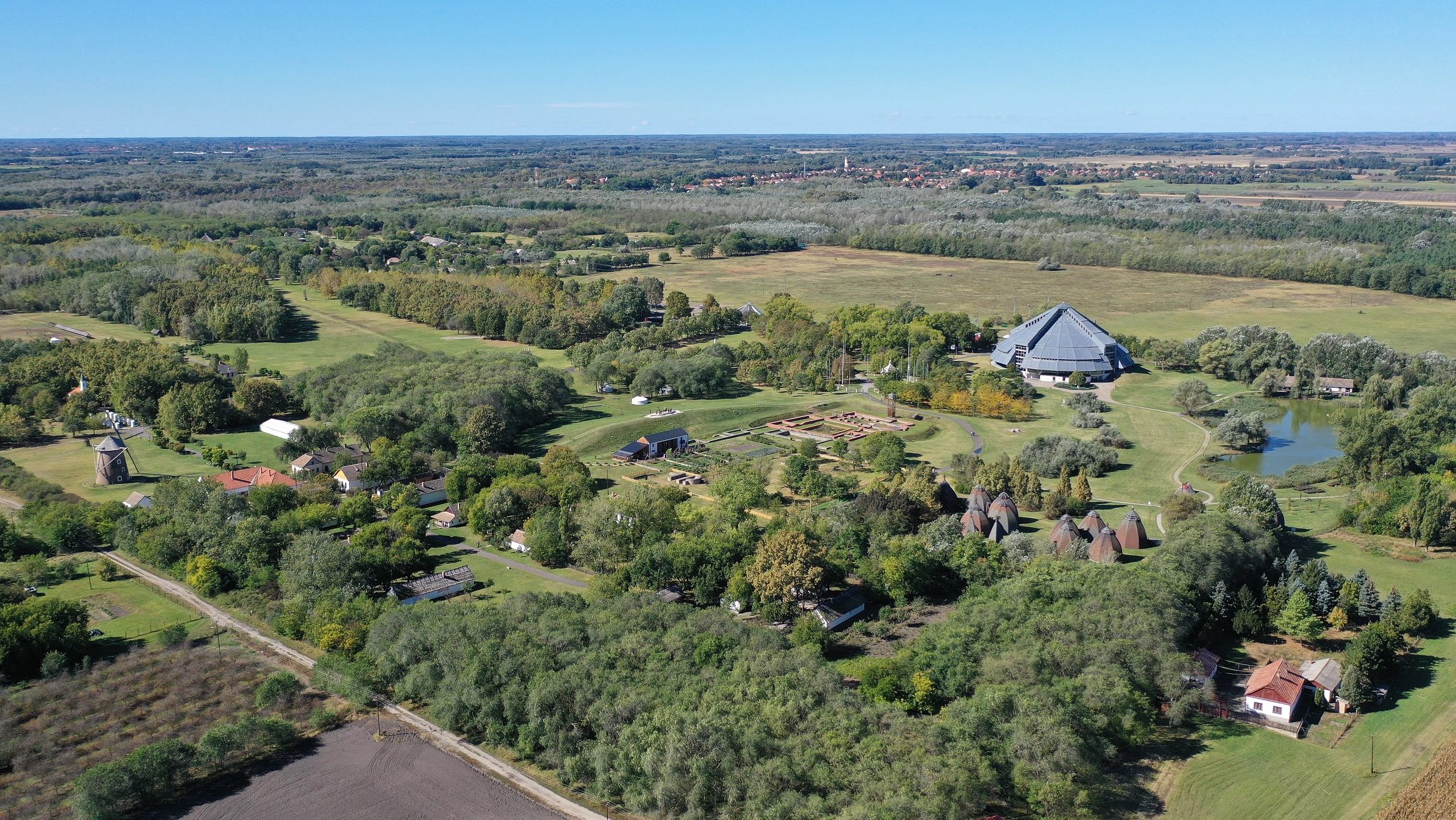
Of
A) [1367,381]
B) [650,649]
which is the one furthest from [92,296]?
[1367,381]

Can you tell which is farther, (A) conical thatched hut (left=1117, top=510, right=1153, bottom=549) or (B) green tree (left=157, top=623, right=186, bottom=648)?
(A) conical thatched hut (left=1117, top=510, right=1153, bottom=549)

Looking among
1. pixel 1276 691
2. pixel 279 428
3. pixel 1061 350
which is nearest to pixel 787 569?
pixel 1276 691

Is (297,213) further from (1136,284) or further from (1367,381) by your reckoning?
(1367,381)

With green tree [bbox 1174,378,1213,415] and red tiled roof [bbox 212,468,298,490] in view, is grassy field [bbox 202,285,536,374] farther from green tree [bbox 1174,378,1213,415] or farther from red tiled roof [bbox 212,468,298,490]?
green tree [bbox 1174,378,1213,415]

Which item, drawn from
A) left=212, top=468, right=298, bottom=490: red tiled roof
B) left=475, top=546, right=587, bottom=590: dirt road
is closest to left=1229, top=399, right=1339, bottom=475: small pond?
left=475, top=546, right=587, bottom=590: dirt road

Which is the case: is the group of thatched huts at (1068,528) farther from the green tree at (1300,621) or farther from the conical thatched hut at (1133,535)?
the green tree at (1300,621)

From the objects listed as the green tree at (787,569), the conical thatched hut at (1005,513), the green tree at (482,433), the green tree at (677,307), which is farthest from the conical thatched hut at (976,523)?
the green tree at (677,307)
